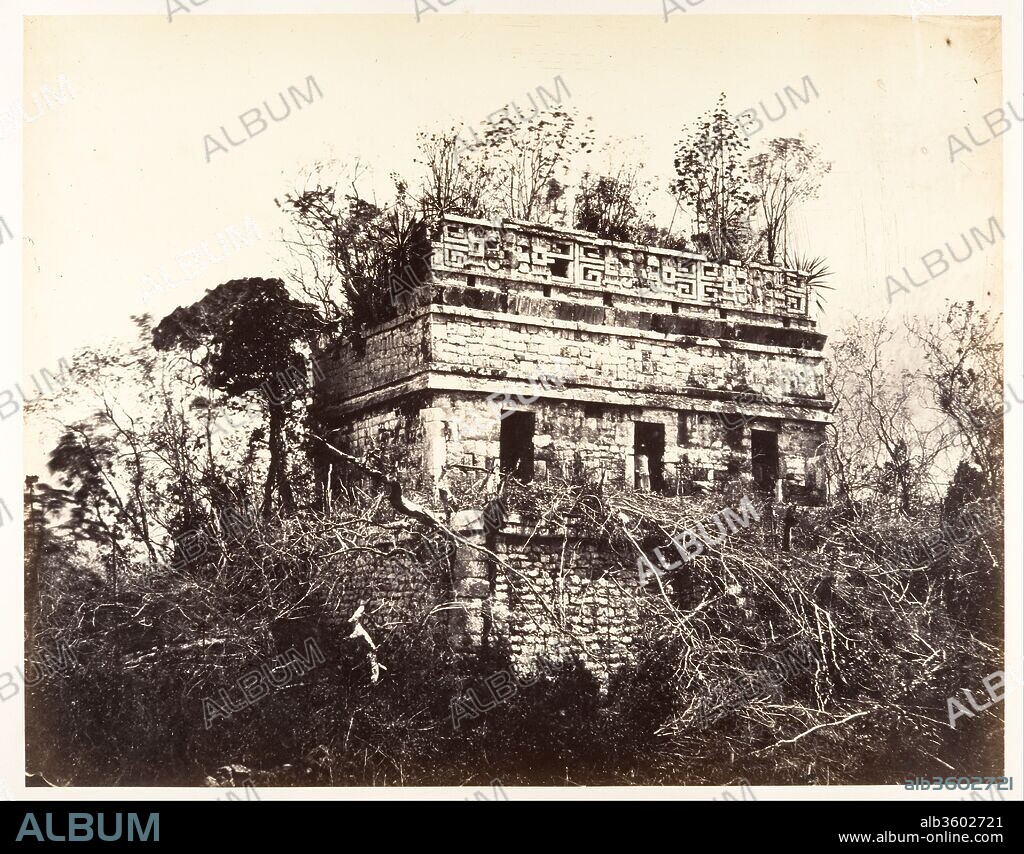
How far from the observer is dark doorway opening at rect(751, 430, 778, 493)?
9617 millimetres

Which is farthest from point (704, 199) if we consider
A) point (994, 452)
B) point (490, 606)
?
point (490, 606)

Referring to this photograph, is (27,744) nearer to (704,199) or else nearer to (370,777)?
(370,777)

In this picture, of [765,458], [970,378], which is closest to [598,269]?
[765,458]

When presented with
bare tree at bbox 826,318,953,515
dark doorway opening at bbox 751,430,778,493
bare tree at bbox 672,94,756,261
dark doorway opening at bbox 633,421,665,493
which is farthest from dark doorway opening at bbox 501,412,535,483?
bare tree at bbox 826,318,953,515

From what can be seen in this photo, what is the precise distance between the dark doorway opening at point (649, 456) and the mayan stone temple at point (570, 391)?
0.01 meters

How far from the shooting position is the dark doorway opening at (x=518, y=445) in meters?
9.20

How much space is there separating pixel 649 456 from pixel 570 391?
994 millimetres

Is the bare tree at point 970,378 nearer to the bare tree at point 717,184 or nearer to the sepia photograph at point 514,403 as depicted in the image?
the sepia photograph at point 514,403

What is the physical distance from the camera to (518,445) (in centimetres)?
930

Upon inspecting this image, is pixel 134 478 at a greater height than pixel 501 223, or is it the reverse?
pixel 501 223

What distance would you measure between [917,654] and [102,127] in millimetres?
8885

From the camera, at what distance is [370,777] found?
877cm

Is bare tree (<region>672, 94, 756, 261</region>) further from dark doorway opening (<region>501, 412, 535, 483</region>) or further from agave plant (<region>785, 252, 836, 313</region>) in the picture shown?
dark doorway opening (<region>501, 412, 535, 483</region>)

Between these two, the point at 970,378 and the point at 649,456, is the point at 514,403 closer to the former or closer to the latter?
the point at 649,456
